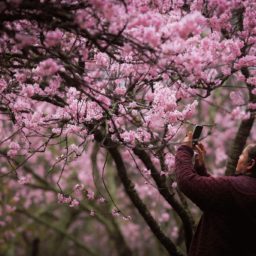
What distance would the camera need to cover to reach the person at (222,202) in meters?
3.04

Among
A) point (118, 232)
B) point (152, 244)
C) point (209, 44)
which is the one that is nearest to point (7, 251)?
point (118, 232)

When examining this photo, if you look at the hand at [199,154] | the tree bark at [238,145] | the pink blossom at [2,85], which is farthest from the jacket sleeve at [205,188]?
the tree bark at [238,145]

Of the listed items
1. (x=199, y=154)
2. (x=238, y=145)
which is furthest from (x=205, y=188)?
(x=238, y=145)

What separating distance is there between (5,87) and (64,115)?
0.55 metres

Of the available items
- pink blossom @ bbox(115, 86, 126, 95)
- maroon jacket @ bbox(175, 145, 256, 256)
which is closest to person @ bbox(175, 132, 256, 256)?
maroon jacket @ bbox(175, 145, 256, 256)

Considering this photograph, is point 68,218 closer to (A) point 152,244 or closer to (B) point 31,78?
(A) point 152,244

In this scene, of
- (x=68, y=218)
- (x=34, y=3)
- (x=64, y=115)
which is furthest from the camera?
(x=68, y=218)

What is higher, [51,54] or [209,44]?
[209,44]

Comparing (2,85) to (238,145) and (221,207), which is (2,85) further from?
(238,145)

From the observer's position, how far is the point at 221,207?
10.2ft

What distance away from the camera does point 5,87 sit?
11.7 feet

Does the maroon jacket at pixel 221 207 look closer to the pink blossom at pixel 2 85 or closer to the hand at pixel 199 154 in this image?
the hand at pixel 199 154

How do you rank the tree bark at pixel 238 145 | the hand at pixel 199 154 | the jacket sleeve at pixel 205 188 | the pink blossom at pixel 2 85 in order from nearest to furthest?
the jacket sleeve at pixel 205 188 → the hand at pixel 199 154 → the pink blossom at pixel 2 85 → the tree bark at pixel 238 145

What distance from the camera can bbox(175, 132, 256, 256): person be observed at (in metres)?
3.04
